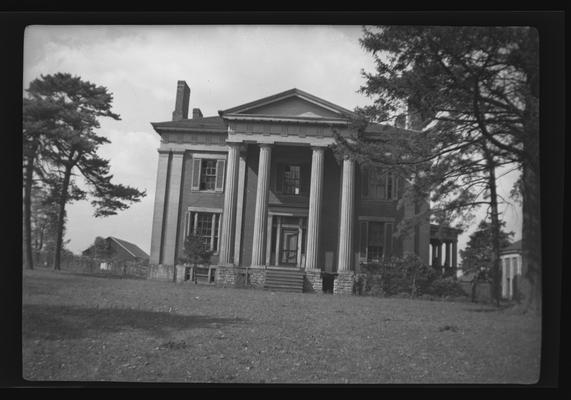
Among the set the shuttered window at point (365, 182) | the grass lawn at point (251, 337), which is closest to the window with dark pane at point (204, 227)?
Answer: the grass lawn at point (251, 337)

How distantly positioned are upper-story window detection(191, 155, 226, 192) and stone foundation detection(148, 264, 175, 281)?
1254 millimetres

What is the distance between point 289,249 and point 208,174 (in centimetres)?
181

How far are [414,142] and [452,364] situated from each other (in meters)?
3.22

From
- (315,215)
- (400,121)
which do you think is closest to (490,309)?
(315,215)

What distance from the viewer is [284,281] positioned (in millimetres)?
7484

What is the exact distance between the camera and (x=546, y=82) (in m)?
5.65

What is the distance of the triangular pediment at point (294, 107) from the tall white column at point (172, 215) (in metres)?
1.08

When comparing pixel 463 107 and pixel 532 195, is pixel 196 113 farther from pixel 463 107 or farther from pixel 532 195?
pixel 532 195

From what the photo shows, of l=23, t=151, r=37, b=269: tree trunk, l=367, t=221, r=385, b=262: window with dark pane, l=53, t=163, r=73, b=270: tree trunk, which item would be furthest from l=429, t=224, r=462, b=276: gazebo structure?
l=23, t=151, r=37, b=269: tree trunk
